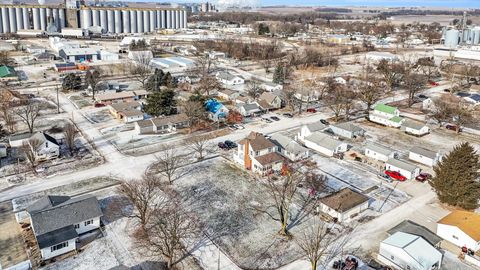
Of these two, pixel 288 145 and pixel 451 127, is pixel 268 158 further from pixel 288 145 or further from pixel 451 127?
pixel 451 127

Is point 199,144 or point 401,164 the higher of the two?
point 199,144

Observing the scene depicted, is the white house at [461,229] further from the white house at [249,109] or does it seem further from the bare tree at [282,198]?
the white house at [249,109]

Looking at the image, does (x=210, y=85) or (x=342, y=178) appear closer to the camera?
(x=342, y=178)

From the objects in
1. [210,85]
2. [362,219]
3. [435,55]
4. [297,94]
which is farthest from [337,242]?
[435,55]

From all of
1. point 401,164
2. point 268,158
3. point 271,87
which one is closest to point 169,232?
point 268,158

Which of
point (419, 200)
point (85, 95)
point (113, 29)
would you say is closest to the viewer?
point (419, 200)

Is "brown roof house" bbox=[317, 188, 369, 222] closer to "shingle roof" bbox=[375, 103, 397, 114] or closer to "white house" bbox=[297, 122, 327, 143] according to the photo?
"white house" bbox=[297, 122, 327, 143]

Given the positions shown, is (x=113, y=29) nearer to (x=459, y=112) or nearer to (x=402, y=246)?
(x=459, y=112)
